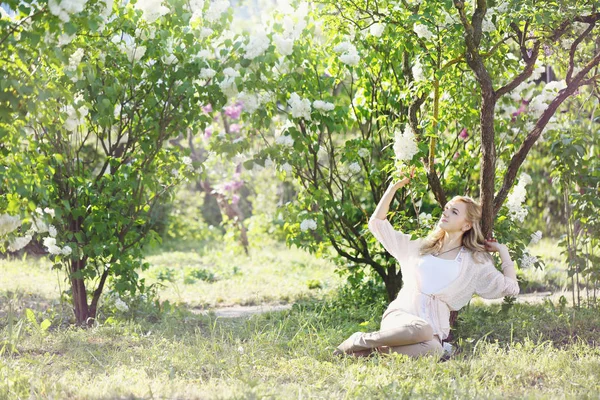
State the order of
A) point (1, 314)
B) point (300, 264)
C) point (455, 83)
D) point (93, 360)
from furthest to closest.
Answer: point (300, 264) → point (1, 314) → point (455, 83) → point (93, 360)

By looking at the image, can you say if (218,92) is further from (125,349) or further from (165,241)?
(165,241)

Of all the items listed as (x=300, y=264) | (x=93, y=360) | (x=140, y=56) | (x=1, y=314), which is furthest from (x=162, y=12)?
(x=300, y=264)

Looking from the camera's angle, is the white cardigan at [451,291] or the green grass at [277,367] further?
the white cardigan at [451,291]

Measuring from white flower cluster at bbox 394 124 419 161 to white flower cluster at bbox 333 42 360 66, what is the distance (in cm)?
69

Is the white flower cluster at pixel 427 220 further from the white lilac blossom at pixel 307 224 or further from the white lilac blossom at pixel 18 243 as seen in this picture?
the white lilac blossom at pixel 18 243

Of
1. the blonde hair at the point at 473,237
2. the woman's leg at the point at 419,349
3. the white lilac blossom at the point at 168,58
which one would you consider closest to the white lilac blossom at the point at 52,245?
the white lilac blossom at the point at 168,58

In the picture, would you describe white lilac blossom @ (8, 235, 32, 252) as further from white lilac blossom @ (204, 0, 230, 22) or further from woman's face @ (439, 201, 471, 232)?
woman's face @ (439, 201, 471, 232)

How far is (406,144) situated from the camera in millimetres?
3879

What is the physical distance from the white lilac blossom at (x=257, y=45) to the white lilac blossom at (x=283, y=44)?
6 centimetres

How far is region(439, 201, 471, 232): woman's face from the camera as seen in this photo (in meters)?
4.00

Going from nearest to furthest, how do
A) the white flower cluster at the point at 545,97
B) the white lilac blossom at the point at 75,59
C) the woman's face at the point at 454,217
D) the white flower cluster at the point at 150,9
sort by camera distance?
the white lilac blossom at the point at 75,59 → the woman's face at the point at 454,217 → the white flower cluster at the point at 150,9 → the white flower cluster at the point at 545,97

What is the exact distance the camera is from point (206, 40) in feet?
14.8

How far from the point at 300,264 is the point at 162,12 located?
14.6ft

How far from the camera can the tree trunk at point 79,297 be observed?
468 cm
